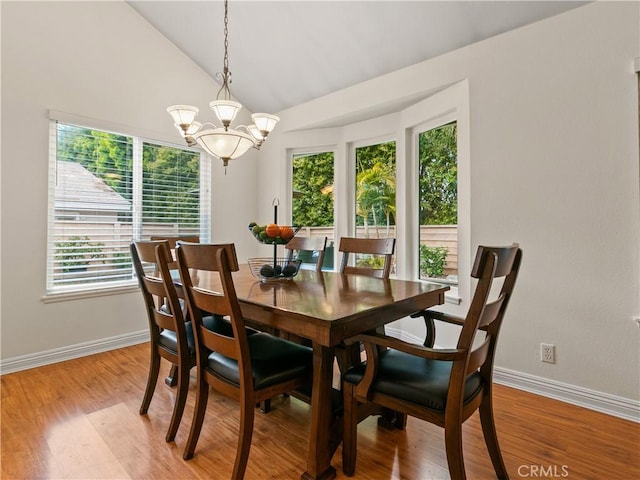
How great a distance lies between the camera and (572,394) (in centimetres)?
228

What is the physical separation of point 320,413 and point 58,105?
3.26 metres

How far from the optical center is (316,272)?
2.63m

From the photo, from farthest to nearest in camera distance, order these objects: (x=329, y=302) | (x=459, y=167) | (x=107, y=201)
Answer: (x=107, y=201)
(x=459, y=167)
(x=329, y=302)

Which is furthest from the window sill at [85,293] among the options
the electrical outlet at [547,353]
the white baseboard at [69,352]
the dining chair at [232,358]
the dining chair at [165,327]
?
the electrical outlet at [547,353]

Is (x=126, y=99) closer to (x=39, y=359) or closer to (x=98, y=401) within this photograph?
(x=39, y=359)

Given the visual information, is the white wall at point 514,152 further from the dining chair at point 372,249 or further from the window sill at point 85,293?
the dining chair at point 372,249

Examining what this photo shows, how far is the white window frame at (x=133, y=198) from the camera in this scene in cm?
300

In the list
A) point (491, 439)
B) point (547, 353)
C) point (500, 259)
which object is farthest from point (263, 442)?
point (547, 353)

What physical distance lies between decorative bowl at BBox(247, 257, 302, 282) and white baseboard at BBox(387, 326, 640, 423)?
5.55ft

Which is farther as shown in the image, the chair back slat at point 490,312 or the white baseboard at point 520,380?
the white baseboard at point 520,380

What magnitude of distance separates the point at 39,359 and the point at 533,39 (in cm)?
444

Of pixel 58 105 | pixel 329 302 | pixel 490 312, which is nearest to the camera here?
pixel 490 312

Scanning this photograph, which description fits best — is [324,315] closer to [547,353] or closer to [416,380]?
[416,380]

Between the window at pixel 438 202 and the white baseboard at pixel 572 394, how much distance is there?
86 centimetres
